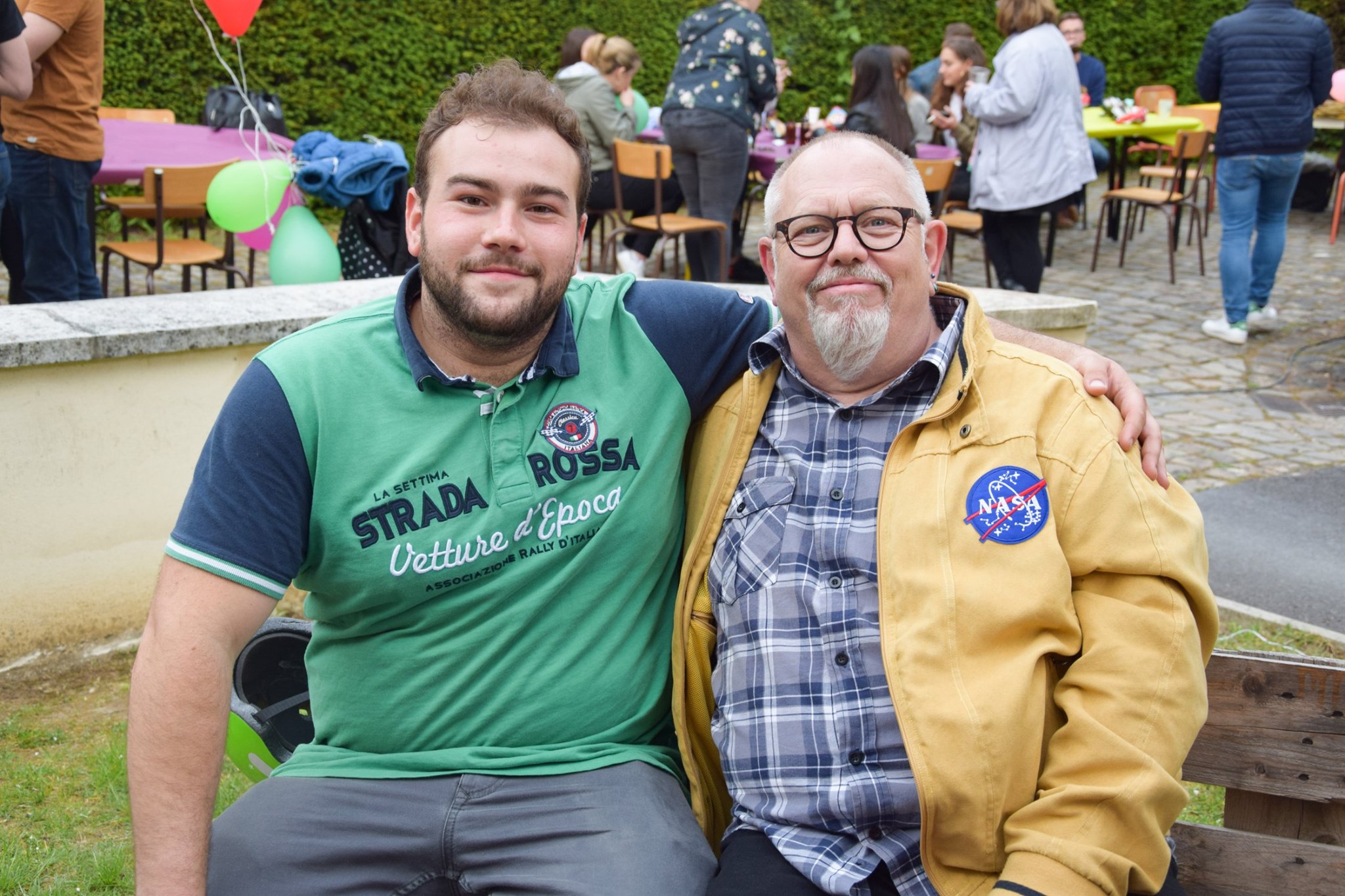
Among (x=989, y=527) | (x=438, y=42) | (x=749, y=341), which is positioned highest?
(x=438, y=42)

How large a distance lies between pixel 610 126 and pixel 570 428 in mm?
6416

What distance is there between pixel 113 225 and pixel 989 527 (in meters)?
10.7

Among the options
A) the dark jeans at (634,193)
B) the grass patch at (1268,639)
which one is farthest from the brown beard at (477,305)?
the dark jeans at (634,193)

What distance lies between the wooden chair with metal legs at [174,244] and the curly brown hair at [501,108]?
14.7ft

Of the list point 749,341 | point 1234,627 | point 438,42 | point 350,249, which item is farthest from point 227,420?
point 438,42

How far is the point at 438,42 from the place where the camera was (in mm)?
12328

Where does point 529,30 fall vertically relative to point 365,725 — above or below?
above

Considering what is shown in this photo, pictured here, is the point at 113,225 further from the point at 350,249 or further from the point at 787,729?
the point at 787,729

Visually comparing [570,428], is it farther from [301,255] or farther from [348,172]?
[348,172]

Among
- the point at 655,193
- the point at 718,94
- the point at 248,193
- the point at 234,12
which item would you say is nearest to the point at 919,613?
the point at 234,12

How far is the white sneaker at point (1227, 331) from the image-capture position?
26.9 feet

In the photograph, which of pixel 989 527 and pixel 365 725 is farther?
pixel 365 725

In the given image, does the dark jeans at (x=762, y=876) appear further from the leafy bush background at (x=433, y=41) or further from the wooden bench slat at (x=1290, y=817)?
the leafy bush background at (x=433, y=41)

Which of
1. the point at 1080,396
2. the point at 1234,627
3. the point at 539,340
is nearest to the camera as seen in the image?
the point at 1080,396
